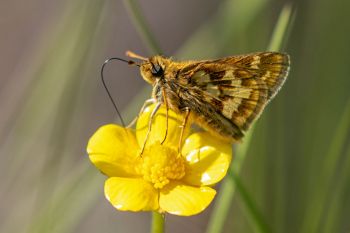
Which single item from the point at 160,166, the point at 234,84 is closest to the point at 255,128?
the point at 234,84

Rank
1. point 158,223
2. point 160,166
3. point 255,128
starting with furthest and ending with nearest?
point 255,128 → point 160,166 → point 158,223

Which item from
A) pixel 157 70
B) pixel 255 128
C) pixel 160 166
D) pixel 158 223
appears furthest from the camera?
pixel 255 128

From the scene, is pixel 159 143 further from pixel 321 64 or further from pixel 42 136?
pixel 321 64

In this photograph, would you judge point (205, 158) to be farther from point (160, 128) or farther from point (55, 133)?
point (55, 133)

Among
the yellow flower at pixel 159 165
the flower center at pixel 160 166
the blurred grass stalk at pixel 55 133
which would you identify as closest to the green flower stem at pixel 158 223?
the yellow flower at pixel 159 165

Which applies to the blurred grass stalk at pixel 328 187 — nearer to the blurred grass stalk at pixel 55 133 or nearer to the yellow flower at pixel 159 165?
the yellow flower at pixel 159 165

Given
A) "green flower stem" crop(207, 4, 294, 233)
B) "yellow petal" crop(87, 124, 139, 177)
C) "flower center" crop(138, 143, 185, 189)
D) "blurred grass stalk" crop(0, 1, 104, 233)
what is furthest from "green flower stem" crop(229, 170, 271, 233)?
"blurred grass stalk" crop(0, 1, 104, 233)

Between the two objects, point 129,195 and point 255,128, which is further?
point 255,128

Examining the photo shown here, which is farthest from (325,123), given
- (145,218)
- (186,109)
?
(145,218)
